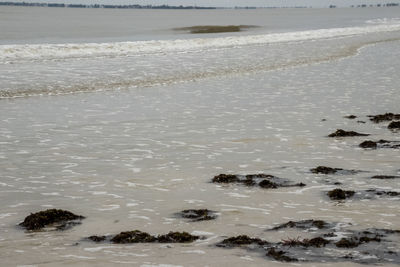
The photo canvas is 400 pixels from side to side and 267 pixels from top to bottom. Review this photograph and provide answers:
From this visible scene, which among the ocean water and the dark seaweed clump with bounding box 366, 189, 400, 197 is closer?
the ocean water

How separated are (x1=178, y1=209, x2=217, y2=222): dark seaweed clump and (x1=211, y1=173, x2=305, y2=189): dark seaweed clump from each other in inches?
48.0

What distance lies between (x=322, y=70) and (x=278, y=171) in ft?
50.2

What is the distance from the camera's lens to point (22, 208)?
654 cm

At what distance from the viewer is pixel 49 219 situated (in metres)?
6.04

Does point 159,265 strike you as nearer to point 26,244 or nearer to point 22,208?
point 26,244

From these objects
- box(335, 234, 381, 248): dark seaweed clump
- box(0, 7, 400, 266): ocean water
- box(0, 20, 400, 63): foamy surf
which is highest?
box(335, 234, 381, 248): dark seaweed clump

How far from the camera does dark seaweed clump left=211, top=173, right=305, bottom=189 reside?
7.36 m

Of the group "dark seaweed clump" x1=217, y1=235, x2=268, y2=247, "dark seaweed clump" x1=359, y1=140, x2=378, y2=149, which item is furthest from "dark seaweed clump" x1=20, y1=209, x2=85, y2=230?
"dark seaweed clump" x1=359, y1=140, x2=378, y2=149

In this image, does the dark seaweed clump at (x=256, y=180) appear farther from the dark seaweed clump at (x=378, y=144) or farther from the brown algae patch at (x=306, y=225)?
the dark seaweed clump at (x=378, y=144)

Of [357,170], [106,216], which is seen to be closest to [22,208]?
[106,216]

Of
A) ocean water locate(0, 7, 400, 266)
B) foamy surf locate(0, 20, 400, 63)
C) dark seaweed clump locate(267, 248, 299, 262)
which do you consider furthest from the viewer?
foamy surf locate(0, 20, 400, 63)

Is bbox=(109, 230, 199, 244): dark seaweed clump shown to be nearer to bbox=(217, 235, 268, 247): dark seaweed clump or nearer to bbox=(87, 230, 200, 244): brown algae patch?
bbox=(87, 230, 200, 244): brown algae patch

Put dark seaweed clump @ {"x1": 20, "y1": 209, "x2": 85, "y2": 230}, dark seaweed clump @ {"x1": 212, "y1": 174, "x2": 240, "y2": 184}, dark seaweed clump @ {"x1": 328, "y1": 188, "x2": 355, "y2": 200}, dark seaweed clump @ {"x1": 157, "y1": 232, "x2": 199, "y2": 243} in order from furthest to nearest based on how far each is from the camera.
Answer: dark seaweed clump @ {"x1": 212, "y1": 174, "x2": 240, "y2": 184} → dark seaweed clump @ {"x1": 328, "y1": 188, "x2": 355, "y2": 200} → dark seaweed clump @ {"x1": 20, "y1": 209, "x2": 85, "y2": 230} → dark seaweed clump @ {"x1": 157, "y1": 232, "x2": 199, "y2": 243}

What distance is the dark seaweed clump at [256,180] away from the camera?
7.36 meters
